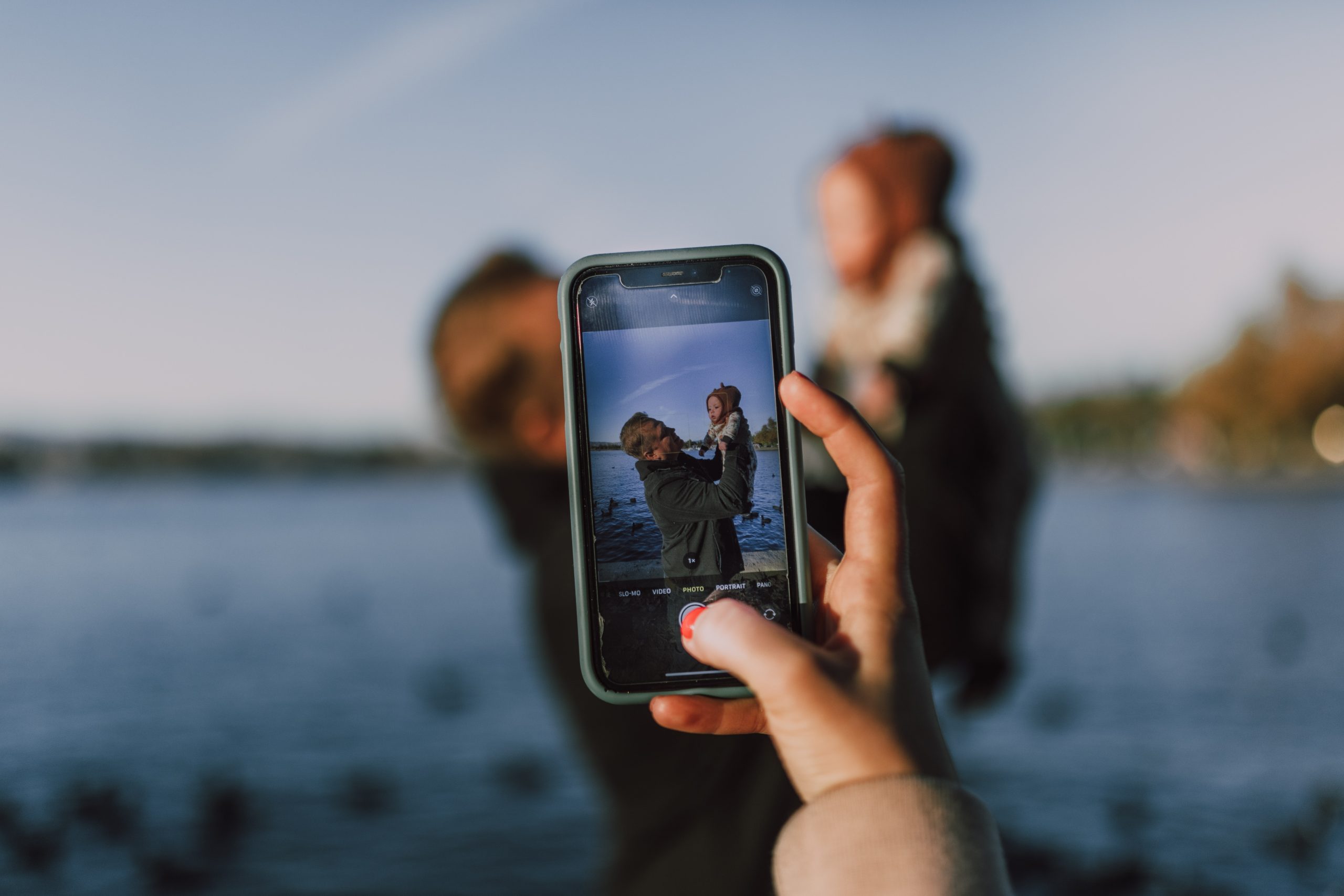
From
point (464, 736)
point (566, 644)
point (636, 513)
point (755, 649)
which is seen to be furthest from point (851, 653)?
point (464, 736)

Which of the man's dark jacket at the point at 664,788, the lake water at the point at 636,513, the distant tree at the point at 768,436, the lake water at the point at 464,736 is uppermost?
the distant tree at the point at 768,436

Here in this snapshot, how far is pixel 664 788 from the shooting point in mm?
3158

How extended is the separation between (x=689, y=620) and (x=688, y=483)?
0.28m

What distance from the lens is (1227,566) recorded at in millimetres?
63594

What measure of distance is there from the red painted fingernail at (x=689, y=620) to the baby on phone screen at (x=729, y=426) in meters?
0.23

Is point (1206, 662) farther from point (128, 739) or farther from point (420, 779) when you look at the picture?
point (128, 739)

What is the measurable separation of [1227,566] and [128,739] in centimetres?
6379

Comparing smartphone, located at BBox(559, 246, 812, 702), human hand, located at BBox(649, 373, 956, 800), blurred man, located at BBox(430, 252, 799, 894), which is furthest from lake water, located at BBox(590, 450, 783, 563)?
blurred man, located at BBox(430, 252, 799, 894)

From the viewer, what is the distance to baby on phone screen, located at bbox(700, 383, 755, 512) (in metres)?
1.97

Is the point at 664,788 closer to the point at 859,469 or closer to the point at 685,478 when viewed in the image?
the point at 685,478

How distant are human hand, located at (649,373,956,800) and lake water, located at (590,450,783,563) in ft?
0.82

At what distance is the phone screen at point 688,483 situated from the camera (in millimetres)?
1965

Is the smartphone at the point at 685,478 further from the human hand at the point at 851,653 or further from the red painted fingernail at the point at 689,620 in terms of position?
the human hand at the point at 851,653

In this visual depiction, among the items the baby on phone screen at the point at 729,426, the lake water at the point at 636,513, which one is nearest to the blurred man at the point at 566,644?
the lake water at the point at 636,513
